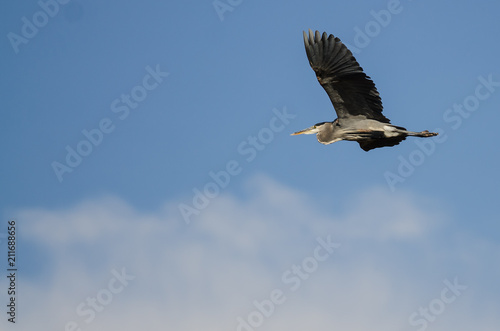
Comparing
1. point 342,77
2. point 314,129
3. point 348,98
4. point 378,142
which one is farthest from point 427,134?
point 314,129

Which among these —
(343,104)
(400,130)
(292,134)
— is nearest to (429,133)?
Answer: (400,130)

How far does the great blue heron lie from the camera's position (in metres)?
17.5

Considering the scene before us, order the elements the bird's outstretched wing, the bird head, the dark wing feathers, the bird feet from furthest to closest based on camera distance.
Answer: the bird head → the dark wing feathers → the bird feet → the bird's outstretched wing

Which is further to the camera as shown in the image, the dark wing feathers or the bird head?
the bird head

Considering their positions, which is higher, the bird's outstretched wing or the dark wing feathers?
the bird's outstretched wing

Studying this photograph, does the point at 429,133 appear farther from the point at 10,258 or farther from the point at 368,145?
the point at 10,258

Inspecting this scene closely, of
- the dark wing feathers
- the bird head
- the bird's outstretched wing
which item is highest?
the bird's outstretched wing

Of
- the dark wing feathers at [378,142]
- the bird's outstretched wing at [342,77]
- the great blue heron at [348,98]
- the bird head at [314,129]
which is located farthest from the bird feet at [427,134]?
the bird head at [314,129]

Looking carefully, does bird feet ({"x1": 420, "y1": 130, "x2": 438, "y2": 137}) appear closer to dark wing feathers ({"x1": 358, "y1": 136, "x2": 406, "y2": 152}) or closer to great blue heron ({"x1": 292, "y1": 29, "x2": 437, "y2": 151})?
great blue heron ({"x1": 292, "y1": 29, "x2": 437, "y2": 151})

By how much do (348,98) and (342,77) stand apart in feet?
1.74

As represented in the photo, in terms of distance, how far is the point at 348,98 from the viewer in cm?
1791

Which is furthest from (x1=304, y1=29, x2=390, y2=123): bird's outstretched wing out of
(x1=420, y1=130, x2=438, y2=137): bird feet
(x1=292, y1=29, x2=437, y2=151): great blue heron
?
(x1=420, y1=130, x2=438, y2=137): bird feet

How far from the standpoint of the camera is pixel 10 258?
19.9 m

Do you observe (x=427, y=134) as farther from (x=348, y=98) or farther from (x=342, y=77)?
(x=342, y=77)
